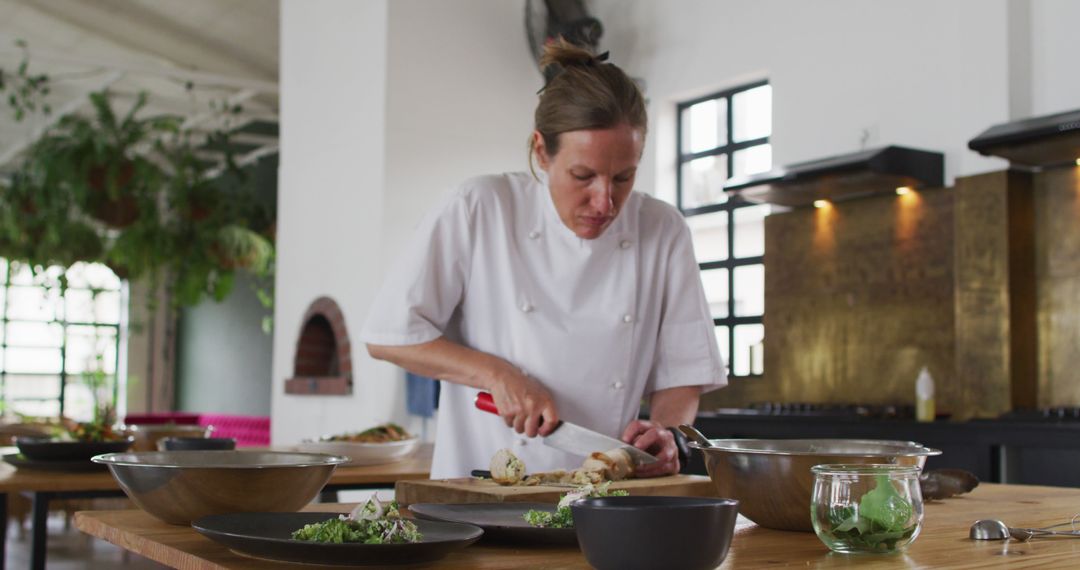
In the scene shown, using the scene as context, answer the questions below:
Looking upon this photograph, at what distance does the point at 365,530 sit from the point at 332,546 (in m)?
0.06

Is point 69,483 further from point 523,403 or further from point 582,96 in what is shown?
point 582,96

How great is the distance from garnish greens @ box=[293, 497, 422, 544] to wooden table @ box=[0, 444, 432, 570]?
118 cm

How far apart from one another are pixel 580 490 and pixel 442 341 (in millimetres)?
791

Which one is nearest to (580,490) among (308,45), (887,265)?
(887,265)

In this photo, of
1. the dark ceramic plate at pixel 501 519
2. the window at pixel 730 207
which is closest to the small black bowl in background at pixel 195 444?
the dark ceramic plate at pixel 501 519

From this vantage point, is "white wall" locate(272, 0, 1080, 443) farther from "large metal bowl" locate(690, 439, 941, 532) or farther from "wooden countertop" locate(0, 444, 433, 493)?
"large metal bowl" locate(690, 439, 941, 532)

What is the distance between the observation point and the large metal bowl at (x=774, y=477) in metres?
1.25

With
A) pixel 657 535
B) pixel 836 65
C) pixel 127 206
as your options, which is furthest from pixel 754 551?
pixel 127 206

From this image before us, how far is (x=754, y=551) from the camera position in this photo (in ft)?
3.74

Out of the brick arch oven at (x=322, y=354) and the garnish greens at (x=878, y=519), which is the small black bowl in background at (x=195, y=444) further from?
the brick arch oven at (x=322, y=354)

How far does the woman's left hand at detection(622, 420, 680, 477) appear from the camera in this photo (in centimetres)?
173

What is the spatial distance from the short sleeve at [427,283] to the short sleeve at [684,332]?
0.41 m

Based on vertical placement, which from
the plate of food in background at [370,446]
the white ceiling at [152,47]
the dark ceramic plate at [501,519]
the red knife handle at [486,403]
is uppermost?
the white ceiling at [152,47]

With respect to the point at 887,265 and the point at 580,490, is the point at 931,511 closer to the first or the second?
the point at 580,490
